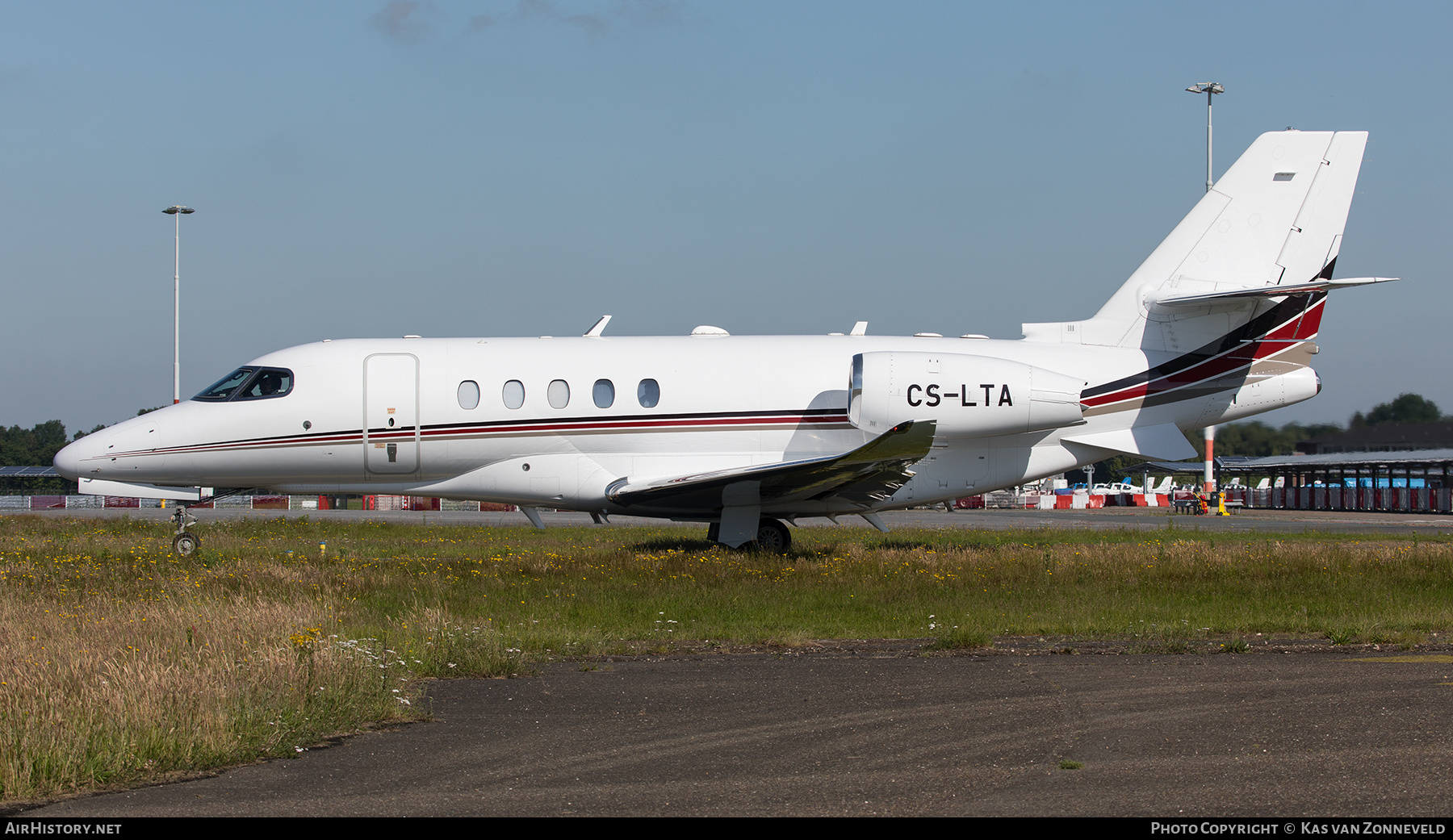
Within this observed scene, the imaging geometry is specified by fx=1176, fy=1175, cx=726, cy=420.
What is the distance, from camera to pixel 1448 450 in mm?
42094

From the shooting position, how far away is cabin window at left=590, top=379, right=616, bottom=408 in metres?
16.5

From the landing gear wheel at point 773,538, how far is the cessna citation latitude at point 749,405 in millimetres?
60

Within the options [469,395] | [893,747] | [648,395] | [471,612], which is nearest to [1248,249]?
[648,395]

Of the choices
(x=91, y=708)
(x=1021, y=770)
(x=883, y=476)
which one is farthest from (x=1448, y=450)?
(x=91, y=708)

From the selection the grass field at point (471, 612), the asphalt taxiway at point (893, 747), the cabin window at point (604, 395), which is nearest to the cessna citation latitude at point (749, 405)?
the cabin window at point (604, 395)

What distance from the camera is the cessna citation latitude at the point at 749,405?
16.4m

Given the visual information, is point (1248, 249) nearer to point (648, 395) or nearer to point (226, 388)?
point (648, 395)

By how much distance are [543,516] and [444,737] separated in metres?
29.0

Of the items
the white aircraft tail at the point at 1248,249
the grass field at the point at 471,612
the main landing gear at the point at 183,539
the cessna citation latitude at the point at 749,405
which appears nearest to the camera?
the grass field at the point at 471,612

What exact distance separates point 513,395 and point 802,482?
14.0ft

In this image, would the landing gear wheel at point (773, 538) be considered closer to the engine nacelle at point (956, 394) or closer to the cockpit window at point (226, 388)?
the engine nacelle at point (956, 394)

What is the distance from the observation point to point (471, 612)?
478 inches

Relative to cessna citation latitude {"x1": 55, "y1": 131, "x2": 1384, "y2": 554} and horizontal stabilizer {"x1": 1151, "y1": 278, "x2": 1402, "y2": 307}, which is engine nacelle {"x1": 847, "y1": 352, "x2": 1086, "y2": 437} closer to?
cessna citation latitude {"x1": 55, "y1": 131, "x2": 1384, "y2": 554}

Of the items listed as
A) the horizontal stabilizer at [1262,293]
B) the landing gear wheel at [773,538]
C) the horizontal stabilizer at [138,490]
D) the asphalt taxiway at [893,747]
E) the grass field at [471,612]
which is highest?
the horizontal stabilizer at [1262,293]
